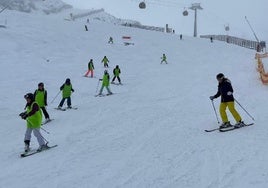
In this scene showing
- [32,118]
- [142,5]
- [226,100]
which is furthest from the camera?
[142,5]

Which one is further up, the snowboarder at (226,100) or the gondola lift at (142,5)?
the gondola lift at (142,5)

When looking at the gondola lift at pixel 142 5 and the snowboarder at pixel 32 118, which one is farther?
the gondola lift at pixel 142 5

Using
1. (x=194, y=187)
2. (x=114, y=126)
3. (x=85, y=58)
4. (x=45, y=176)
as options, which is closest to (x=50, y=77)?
(x=85, y=58)

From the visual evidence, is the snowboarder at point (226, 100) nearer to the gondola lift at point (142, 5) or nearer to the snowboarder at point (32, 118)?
the snowboarder at point (32, 118)

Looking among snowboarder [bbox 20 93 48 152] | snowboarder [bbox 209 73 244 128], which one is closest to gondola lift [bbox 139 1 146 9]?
snowboarder [bbox 209 73 244 128]

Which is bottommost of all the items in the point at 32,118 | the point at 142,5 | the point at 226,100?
the point at 32,118

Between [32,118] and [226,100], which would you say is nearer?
[32,118]

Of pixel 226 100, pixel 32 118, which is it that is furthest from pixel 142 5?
pixel 32 118

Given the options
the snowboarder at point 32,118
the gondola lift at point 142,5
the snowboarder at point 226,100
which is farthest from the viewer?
the gondola lift at point 142,5

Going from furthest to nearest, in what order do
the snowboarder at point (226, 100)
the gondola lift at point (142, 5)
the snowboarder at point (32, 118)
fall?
1. the gondola lift at point (142, 5)
2. the snowboarder at point (226, 100)
3. the snowboarder at point (32, 118)

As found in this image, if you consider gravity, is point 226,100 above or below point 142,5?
below

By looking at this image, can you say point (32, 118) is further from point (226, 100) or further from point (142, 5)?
point (142, 5)

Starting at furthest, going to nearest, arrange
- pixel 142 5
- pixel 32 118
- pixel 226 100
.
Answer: pixel 142 5 → pixel 226 100 → pixel 32 118

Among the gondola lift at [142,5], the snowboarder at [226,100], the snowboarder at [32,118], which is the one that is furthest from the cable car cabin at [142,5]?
the snowboarder at [32,118]
